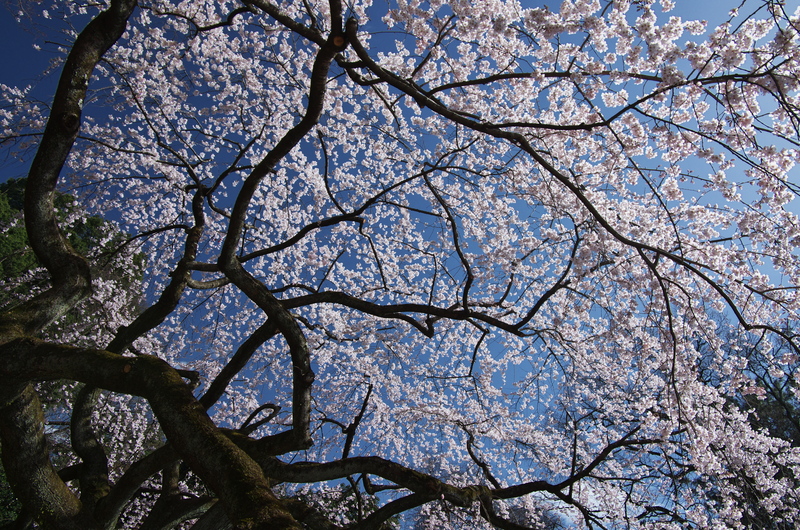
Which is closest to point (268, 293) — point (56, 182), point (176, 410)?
point (176, 410)

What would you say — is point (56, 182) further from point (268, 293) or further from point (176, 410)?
point (176, 410)

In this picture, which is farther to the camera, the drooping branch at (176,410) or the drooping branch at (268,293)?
the drooping branch at (268,293)

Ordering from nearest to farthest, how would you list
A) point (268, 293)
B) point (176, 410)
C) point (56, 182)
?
point (176, 410)
point (56, 182)
point (268, 293)

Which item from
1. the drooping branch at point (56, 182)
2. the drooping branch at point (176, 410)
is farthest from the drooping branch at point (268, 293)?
the drooping branch at point (56, 182)

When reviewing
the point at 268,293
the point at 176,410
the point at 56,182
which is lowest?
the point at 176,410

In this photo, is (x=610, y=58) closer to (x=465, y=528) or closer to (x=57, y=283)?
(x=57, y=283)

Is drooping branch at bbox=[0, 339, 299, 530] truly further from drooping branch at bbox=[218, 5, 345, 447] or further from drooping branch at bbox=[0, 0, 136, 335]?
drooping branch at bbox=[218, 5, 345, 447]

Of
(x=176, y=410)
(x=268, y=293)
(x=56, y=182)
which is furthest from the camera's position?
(x=268, y=293)

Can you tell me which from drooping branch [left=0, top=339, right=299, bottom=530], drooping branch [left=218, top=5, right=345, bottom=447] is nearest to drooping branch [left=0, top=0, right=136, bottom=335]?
drooping branch [left=0, top=339, right=299, bottom=530]

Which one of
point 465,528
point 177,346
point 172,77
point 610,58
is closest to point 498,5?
point 610,58

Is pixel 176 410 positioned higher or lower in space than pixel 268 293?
lower

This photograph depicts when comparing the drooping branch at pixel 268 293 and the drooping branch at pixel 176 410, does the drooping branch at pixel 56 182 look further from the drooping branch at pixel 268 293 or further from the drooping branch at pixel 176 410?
the drooping branch at pixel 268 293

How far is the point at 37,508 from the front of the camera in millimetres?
2971

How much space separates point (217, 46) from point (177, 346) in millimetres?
6848
